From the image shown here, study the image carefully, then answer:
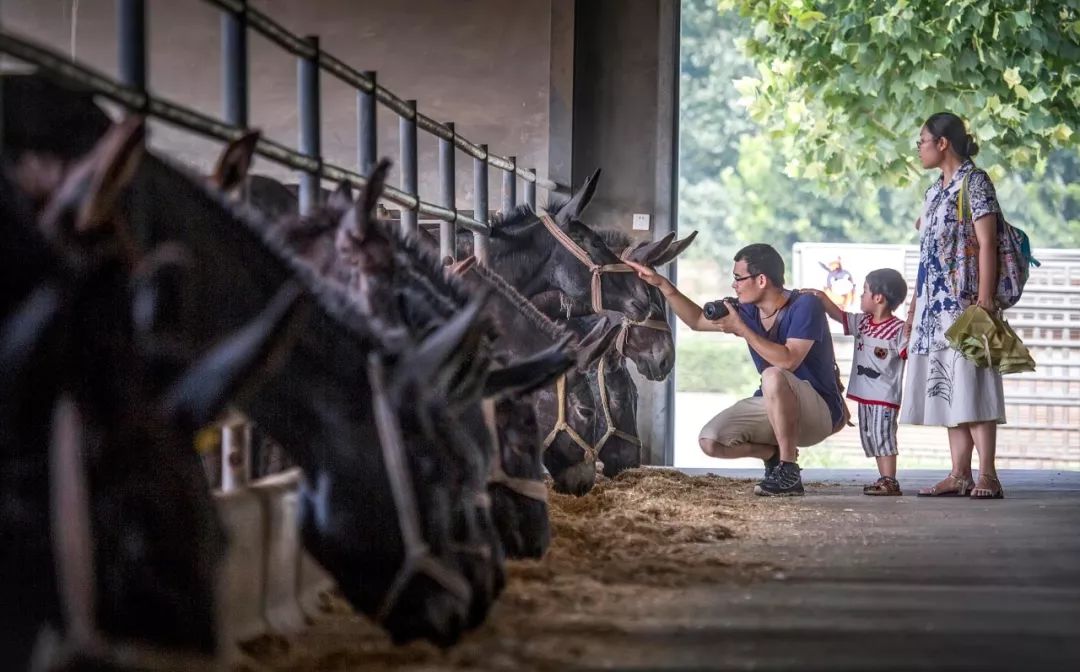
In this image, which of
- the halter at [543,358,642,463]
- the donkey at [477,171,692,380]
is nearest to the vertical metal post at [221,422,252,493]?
the halter at [543,358,642,463]

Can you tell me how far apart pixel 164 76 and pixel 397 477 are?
235 centimetres

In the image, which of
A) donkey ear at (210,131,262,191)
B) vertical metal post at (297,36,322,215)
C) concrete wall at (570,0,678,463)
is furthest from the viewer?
concrete wall at (570,0,678,463)

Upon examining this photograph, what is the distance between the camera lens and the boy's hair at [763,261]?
21.3 feet

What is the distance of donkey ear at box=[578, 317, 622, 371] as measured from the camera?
570 centimetres

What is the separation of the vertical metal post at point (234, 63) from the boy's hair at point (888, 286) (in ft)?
13.0

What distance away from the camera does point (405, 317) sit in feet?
10.9

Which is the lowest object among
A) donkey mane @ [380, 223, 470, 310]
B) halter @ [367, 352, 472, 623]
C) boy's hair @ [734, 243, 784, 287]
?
halter @ [367, 352, 472, 623]

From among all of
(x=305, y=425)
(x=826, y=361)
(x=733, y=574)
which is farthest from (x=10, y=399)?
(x=826, y=361)

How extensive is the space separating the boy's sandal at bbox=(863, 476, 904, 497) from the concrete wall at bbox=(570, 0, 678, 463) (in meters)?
2.59

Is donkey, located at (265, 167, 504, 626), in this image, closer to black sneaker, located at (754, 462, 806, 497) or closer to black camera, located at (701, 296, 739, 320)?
black camera, located at (701, 296, 739, 320)

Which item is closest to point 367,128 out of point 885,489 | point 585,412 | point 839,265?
→ point 585,412

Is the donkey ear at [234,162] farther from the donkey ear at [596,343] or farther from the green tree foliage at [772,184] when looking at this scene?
the green tree foliage at [772,184]

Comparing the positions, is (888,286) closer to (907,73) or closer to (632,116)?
(632,116)

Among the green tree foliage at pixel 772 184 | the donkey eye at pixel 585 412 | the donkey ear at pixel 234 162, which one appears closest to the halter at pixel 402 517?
the donkey ear at pixel 234 162
